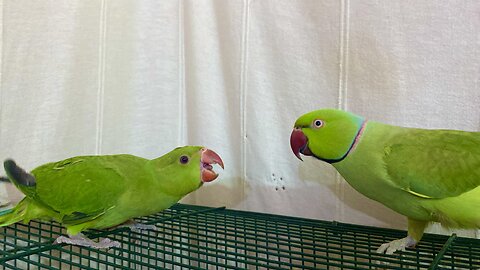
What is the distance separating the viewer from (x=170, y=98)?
125cm

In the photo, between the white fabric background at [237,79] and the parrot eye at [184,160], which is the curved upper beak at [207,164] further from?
the white fabric background at [237,79]

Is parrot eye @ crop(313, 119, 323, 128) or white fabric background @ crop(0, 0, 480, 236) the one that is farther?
white fabric background @ crop(0, 0, 480, 236)

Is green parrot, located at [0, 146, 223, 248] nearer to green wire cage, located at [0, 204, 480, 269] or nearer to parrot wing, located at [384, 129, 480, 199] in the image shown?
green wire cage, located at [0, 204, 480, 269]

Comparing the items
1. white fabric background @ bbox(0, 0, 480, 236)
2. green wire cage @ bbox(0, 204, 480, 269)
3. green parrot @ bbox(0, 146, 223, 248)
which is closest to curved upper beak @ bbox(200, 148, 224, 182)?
green parrot @ bbox(0, 146, 223, 248)

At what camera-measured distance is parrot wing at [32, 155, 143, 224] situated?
0.79 meters

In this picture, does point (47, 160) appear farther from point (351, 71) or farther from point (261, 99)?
point (351, 71)

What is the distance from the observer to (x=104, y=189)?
80cm

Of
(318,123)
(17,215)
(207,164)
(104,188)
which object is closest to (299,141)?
(318,123)

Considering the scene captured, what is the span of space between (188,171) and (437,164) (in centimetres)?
42

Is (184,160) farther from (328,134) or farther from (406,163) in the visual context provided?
(406,163)

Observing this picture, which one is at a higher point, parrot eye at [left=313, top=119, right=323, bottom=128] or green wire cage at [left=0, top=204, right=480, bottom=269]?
parrot eye at [left=313, top=119, right=323, bottom=128]

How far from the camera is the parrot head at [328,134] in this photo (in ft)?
2.56

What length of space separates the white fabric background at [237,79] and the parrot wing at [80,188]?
0.27 meters

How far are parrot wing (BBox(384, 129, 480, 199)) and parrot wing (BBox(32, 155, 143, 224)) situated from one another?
0.47m
